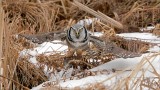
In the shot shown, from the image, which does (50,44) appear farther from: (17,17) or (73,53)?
(17,17)

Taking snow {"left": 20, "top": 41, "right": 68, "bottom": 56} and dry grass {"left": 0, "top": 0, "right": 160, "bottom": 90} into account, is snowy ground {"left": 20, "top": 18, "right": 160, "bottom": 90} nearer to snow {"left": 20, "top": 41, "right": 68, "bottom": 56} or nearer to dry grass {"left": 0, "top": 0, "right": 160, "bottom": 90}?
snow {"left": 20, "top": 41, "right": 68, "bottom": 56}

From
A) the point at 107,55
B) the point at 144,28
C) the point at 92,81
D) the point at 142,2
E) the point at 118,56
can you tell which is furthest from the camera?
the point at 142,2

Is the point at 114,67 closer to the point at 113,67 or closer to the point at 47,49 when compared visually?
the point at 113,67

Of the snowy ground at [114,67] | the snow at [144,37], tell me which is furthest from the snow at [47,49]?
the snow at [144,37]

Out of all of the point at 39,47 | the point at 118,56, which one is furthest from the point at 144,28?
the point at 118,56

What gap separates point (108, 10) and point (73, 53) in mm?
2042

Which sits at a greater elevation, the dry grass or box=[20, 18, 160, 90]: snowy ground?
the dry grass

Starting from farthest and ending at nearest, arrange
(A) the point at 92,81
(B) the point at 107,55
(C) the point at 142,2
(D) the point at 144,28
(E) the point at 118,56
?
(C) the point at 142,2 < (D) the point at 144,28 < (B) the point at 107,55 < (E) the point at 118,56 < (A) the point at 92,81

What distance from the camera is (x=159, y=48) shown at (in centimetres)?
409

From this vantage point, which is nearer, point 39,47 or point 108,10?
point 39,47

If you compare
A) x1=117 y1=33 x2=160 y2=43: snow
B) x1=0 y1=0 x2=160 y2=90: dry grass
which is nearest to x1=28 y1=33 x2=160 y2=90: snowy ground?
x1=117 y1=33 x2=160 y2=43: snow

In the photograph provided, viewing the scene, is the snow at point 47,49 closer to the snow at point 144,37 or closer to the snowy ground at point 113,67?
the snowy ground at point 113,67

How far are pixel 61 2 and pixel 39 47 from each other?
5.75 feet

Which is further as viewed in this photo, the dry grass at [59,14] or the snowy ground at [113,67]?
the dry grass at [59,14]
